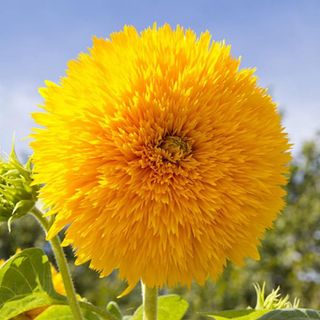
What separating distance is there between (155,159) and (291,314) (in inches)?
19.2

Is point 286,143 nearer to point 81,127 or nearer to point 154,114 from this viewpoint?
point 154,114

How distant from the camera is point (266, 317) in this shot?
1496 mm

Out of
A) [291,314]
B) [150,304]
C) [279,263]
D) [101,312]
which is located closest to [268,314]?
[291,314]

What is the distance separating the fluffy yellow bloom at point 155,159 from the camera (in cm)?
133

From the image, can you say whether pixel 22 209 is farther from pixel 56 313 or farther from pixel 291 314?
pixel 291 314

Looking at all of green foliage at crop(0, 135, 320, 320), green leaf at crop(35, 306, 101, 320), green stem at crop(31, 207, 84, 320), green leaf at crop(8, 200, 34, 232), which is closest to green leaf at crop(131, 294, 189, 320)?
green leaf at crop(35, 306, 101, 320)

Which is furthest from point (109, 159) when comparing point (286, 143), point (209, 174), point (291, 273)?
point (291, 273)

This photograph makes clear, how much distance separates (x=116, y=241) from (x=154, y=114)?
0.28 metres

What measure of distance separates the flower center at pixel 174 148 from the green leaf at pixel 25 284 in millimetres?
453

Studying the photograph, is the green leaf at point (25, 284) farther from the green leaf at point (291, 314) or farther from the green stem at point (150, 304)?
the green leaf at point (291, 314)

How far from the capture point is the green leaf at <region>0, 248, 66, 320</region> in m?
1.58

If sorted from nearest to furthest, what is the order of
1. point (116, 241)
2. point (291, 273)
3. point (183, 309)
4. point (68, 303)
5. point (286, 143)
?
1. point (116, 241)
2. point (286, 143)
3. point (68, 303)
4. point (183, 309)
5. point (291, 273)

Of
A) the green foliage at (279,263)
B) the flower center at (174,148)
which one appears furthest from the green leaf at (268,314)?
the green foliage at (279,263)

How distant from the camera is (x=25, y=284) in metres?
1.59
